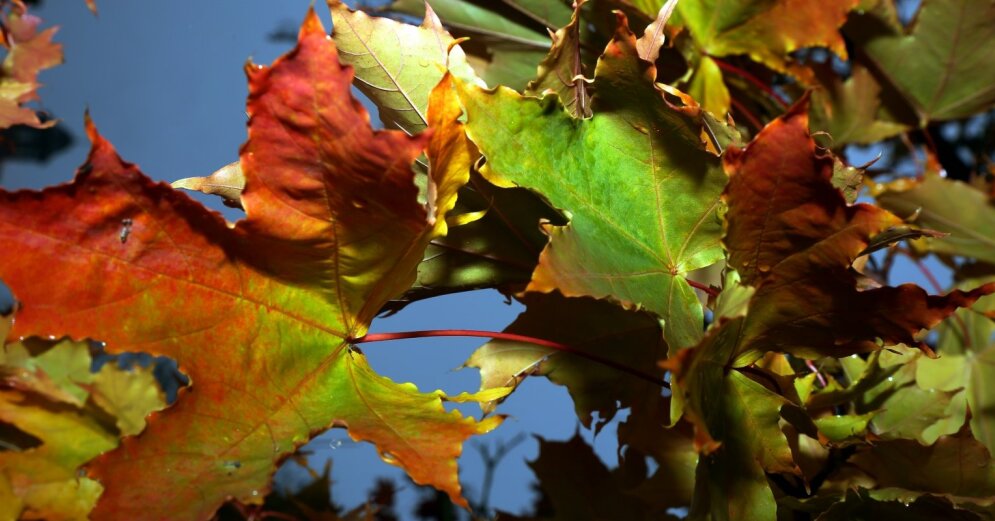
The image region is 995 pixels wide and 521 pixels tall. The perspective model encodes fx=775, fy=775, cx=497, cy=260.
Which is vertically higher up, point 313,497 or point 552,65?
point 552,65

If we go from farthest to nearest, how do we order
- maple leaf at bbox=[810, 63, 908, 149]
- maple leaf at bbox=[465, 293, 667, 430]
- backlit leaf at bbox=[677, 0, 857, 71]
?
1. maple leaf at bbox=[810, 63, 908, 149]
2. backlit leaf at bbox=[677, 0, 857, 71]
3. maple leaf at bbox=[465, 293, 667, 430]

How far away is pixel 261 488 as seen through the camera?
25 cm

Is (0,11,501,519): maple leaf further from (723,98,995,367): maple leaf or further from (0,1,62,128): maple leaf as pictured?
(0,1,62,128): maple leaf

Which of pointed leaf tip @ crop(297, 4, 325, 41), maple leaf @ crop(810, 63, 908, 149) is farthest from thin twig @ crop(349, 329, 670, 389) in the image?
maple leaf @ crop(810, 63, 908, 149)

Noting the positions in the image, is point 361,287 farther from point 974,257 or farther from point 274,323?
point 974,257

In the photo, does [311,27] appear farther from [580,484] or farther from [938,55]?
[938,55]

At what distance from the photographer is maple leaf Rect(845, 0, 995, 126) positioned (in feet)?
1.75

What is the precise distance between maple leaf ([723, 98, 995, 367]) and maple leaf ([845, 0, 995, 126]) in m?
0.34

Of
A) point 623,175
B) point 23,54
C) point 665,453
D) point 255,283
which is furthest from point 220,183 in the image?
point 23,54

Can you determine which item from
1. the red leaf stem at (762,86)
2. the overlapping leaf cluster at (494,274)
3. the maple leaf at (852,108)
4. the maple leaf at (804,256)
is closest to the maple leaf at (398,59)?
the overlapping leaf cluster at (494,274)

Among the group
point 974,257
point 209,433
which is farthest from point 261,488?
point 974,257

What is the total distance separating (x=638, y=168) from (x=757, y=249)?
2.2 inches

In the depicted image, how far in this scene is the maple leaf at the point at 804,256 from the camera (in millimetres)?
250

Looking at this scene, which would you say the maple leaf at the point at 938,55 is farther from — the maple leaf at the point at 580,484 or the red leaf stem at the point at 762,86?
the maple leaf at the point at 580,484
